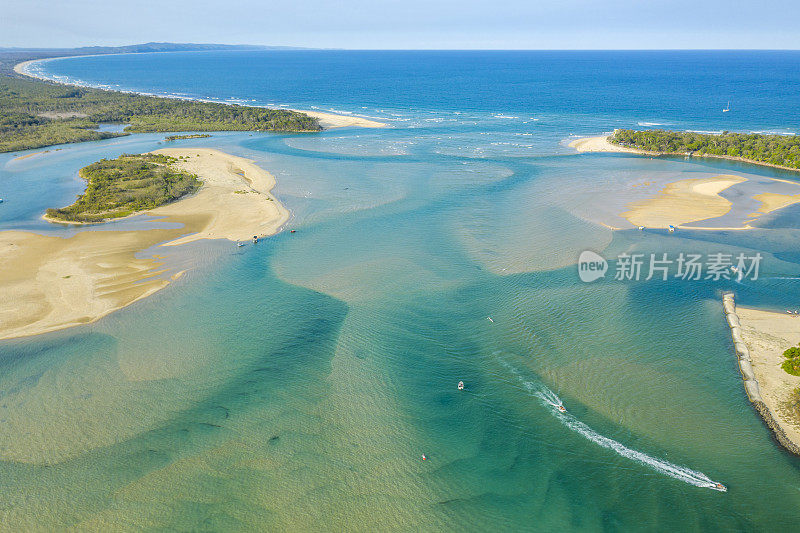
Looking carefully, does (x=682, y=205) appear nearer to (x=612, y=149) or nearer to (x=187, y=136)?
(x=612, y=149)

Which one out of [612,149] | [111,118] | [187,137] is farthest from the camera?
[111,118]

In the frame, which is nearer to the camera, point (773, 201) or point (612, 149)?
point (773, 201)

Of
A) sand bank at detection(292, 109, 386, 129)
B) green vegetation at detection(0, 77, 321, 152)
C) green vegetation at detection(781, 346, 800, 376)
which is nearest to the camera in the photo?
green vegetation at detection(781, 346, 800, 376)

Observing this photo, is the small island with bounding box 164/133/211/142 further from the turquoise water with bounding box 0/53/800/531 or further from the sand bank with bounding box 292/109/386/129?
the turquoise water with bounding box 0/53/800/531

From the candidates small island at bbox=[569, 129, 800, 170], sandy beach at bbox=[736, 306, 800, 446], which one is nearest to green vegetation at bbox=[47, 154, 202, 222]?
sandy beach at bbox=[736, 306, 800, 446]

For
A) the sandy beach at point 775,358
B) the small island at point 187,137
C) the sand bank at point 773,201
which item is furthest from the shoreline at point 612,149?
the small island at point 187,137

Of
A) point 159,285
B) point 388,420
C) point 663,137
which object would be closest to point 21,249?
point 159,285

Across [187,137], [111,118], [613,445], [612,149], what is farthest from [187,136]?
[613,445]
